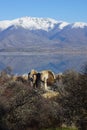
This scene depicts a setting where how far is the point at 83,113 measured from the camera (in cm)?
1806

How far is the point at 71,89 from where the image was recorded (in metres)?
18.2

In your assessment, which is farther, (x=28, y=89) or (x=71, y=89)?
(x=28, y=89)

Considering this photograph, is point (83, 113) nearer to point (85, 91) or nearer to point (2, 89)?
point (85, 91)

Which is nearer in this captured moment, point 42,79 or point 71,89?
point 71,89

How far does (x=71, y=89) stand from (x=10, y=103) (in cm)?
385

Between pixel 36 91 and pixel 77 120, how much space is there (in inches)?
157

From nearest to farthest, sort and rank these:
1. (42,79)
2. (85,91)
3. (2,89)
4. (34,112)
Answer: (85,91), (34,112), (2,89), (42,79)

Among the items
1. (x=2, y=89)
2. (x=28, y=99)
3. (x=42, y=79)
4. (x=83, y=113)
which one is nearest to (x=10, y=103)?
(x=28, y=99)

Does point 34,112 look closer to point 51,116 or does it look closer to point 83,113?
point 51,116

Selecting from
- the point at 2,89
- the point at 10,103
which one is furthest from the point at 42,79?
the point at 10,103

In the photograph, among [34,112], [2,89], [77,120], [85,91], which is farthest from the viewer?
[2,89]

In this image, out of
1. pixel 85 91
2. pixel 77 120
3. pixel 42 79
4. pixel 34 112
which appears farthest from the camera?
pixel 42 79

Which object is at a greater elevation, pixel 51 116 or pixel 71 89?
pixel 71 89

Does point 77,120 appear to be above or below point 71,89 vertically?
below
